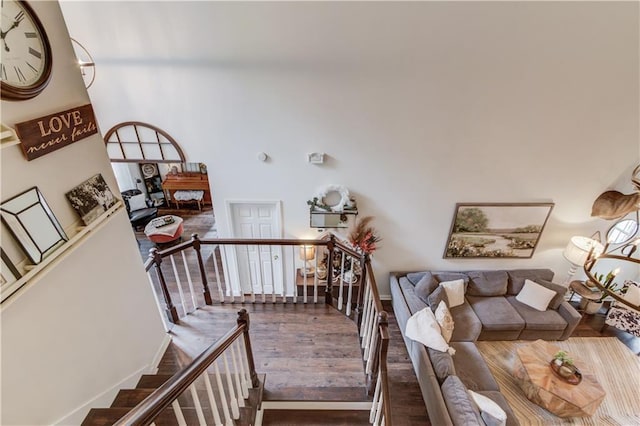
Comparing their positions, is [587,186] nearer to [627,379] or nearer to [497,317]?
[497,317]

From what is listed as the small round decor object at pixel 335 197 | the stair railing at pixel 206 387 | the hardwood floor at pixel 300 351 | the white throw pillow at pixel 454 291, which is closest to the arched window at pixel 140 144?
the small round decor object at pixel 335 197

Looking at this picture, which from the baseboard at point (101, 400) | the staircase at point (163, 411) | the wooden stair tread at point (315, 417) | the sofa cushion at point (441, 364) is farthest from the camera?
the sofa cushion at point (441, 364)

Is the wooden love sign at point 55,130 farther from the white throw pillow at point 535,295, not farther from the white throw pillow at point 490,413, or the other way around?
the white throw pillow at point 535,295

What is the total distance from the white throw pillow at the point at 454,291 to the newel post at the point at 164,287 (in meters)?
3.75

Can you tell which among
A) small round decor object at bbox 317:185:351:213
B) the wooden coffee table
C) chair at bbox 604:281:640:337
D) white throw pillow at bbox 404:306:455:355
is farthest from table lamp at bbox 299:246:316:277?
chair at bbox 604:281:640:337

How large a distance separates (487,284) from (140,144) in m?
5.69

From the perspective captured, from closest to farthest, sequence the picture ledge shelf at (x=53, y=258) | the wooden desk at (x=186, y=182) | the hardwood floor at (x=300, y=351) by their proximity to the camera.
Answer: the picture ledge shelf at (x=53, y=258) < the hardwood floor at (x=300, y=351) < the wooden desk at (x=186, y=182)

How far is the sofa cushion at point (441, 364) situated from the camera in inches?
128

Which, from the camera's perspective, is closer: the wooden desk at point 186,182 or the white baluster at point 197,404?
the white baluster at point 197,404

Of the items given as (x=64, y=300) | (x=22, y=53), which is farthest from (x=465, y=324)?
(x=22, y=53)

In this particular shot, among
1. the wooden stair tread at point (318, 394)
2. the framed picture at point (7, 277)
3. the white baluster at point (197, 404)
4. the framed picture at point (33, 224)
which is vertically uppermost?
the framed picture at point (33, 224)

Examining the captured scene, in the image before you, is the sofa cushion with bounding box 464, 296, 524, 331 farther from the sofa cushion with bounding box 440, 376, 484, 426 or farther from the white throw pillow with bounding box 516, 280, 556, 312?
the sofa cushion with bounding box 440, 376, 484, 426

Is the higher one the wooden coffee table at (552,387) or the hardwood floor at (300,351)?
the hardwood floor at (300,351)

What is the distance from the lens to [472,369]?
12.0 ft
